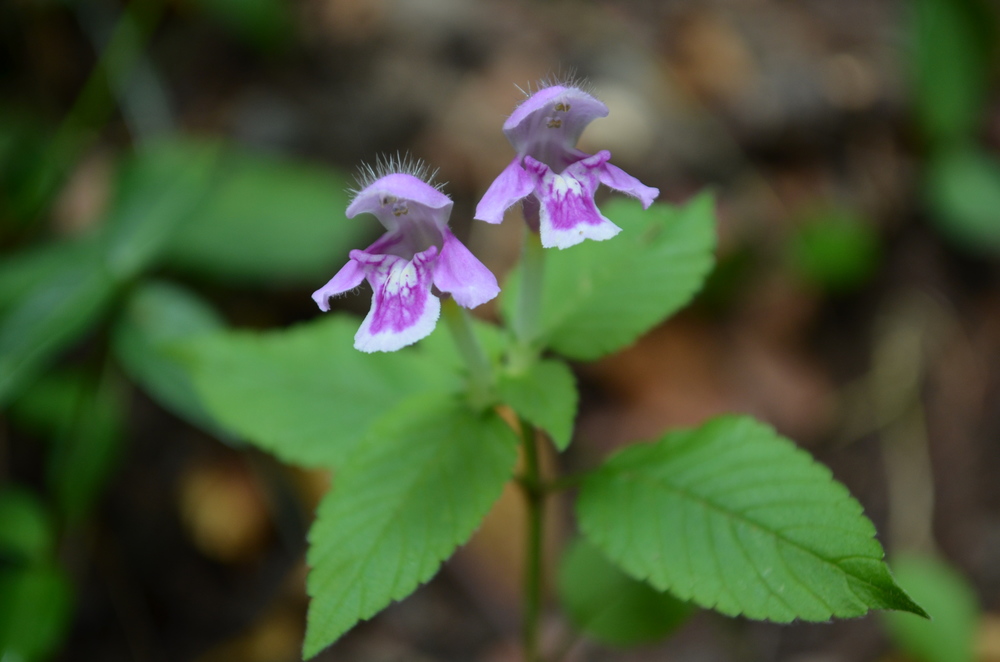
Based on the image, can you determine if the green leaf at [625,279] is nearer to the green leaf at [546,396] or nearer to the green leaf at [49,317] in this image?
the green leaf at [546,396]

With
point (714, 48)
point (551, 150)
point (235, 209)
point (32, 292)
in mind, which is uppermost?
point (714, 48)

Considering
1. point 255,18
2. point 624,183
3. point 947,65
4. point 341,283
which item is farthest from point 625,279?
point 947,65

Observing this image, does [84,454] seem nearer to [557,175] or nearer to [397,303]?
[397,303]

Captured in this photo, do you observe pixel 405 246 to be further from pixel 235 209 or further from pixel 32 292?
pixel 235 209

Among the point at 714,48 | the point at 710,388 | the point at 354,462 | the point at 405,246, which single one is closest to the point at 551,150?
the point at 405,246

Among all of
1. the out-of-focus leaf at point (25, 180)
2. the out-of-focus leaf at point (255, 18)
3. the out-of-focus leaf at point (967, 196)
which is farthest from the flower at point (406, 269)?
the out-of-focus leaf at point (967, 196)

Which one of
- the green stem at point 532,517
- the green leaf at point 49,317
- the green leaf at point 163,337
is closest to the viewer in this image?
the green stem at point 532,517
